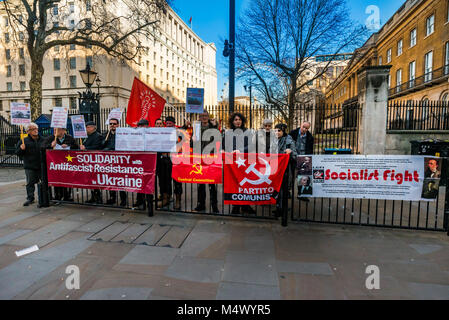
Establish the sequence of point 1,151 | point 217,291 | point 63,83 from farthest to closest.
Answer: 1. point 63,83
2. point 1,151
3. point 217,291

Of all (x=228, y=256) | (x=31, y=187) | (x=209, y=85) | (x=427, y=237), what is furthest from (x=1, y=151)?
(x=209, y=85)

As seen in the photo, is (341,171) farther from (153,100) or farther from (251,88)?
(251,88)

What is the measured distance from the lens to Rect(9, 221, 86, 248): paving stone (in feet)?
12.8

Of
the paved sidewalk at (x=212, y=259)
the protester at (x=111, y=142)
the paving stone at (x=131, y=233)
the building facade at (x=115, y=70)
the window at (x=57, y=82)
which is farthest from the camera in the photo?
the window at (x=57, y=82)

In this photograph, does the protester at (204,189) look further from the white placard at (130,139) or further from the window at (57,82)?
the window at (57,82)

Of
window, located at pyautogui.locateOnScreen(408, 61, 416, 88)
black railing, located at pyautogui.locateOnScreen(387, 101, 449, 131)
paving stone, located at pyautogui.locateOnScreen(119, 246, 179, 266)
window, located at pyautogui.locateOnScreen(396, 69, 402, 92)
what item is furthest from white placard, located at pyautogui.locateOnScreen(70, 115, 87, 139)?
window, located at pyautogui.locateOnScreen(396, 69, 402, 92)

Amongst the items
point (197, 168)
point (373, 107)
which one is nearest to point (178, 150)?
point (197, 168)

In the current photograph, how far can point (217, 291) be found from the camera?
268 cm

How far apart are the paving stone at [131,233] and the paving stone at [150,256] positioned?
0.40 metres

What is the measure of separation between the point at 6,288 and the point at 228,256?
8.60ft

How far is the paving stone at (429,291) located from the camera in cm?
260

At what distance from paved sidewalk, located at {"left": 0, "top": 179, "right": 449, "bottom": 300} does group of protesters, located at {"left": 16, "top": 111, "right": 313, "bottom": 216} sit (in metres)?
0.63

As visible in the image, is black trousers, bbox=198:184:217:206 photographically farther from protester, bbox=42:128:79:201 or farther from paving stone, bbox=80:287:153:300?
protester, bbox=42:128:79:201

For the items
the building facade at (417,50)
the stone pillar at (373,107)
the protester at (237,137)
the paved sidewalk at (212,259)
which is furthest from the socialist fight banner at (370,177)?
the building facade at (417,50)
